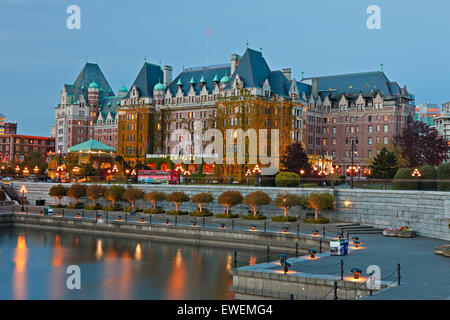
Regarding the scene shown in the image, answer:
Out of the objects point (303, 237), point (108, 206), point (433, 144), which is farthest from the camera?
point (433, 144)

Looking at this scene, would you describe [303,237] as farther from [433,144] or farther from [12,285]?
[433,144]

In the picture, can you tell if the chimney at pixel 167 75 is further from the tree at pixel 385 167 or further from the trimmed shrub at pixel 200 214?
the trimmed shrub at pixel 200 214

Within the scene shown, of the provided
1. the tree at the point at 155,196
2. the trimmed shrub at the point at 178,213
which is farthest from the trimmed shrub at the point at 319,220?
the tree at the point at 155,196

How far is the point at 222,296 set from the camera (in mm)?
31328

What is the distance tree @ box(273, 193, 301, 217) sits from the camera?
55.0 m

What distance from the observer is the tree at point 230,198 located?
59.4 metres

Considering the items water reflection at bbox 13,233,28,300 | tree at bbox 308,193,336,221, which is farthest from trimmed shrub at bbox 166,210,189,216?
water reflection at bbox 13,233,28,300

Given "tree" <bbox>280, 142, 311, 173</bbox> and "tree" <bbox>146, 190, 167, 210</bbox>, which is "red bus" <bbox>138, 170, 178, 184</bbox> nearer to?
"tree" <bbox>146, 190, 167, 210</bbox>

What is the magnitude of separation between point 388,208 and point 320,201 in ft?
21.8

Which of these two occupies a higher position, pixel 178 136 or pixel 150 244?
pixel 178 136
